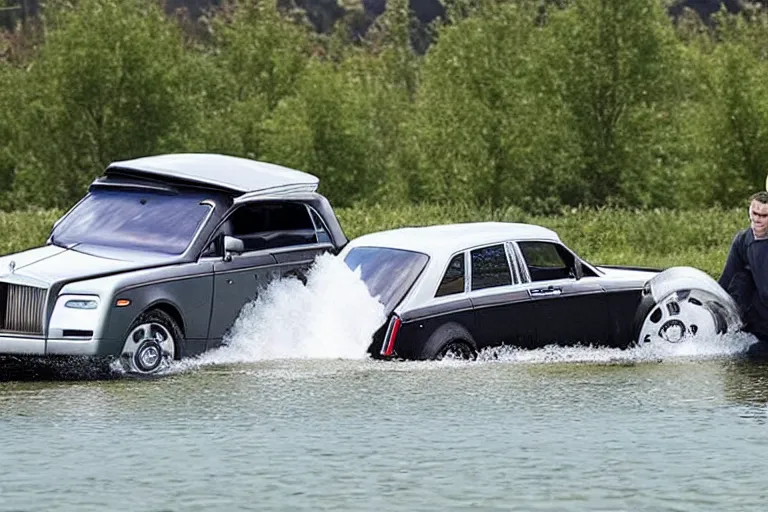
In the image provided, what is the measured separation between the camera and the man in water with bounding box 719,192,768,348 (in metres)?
15.5

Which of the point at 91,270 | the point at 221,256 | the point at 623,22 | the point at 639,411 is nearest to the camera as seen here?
the point at 639,411

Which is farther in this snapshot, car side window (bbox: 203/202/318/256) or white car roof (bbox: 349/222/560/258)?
car side window (bbox: 203/202/318/256)

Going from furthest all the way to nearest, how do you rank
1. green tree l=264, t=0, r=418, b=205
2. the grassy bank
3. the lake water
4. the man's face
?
green tree l=264, t=0, r=418, b=205, the grassy bank, the man's face, the lake water

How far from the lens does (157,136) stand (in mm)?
65312

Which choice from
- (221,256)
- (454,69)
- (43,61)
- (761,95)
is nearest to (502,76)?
(454,69)

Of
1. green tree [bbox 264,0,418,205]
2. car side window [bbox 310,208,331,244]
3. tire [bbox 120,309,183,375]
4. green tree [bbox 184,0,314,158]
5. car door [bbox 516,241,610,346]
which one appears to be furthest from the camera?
green tree [bbox 184,0,314,158]

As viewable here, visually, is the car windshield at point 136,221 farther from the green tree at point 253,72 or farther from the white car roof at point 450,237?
the green tree at point 253,72

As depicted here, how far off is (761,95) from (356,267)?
50.0m

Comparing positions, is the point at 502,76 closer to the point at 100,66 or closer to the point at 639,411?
the point at 100,66

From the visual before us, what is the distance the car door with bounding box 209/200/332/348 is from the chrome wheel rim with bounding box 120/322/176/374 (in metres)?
0.60

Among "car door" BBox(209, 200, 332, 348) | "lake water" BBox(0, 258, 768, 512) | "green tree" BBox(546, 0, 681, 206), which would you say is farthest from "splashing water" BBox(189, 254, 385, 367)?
"green tree" BBox(546, 0, 681, 206)

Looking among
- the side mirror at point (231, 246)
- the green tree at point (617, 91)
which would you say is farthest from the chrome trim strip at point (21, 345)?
the green tree at point (617, 91)

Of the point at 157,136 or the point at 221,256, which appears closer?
the point at 221,256

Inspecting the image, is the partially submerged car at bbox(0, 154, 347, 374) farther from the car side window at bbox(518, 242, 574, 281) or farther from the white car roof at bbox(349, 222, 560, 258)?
the car side window at bbox(518, 242, 574, 281)
